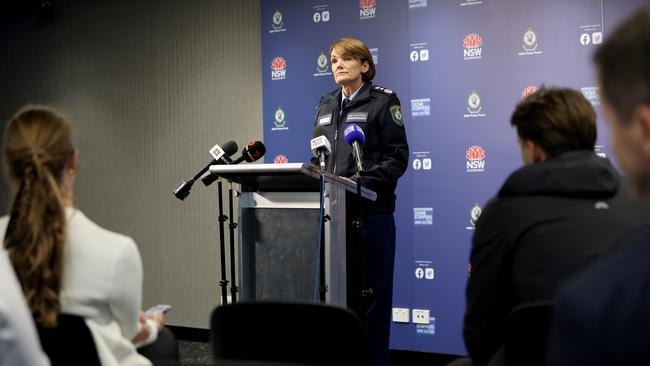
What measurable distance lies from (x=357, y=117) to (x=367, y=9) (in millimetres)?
1432

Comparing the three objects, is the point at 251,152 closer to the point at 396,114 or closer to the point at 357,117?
the point at 357,117

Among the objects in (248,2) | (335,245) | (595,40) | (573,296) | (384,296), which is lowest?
(384,296)

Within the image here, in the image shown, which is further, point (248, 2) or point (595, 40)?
point (248, 2)

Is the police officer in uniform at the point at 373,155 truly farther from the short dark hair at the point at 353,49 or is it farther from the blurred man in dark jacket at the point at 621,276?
the blurred man in dark jacket at the point at 621,276

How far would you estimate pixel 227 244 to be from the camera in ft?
16.7

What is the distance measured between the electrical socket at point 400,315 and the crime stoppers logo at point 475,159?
103cm

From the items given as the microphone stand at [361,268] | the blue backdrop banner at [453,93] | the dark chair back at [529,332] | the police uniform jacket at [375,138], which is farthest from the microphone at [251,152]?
the dark chair back at [529,332]

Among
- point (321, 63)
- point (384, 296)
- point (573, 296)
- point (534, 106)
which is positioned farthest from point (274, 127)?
point (573, 296)

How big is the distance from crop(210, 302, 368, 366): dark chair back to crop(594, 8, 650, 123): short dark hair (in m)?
0.90

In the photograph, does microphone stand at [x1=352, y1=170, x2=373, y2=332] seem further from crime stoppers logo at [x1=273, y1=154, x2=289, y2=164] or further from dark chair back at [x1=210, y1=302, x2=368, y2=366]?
crime stoppers logo at [x1=273, y1=154, x2=289, y2=164]

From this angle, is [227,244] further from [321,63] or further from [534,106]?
[534,106]

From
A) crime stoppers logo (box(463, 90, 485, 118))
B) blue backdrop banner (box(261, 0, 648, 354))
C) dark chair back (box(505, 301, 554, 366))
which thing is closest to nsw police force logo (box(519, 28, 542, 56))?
blue backdrop banner (box(261, 0, 648, 354))

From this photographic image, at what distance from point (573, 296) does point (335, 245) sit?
2143mm

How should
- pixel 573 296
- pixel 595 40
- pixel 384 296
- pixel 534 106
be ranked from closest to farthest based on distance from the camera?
1. pixel 573 296
2. pixel 534 106
3. pixel 384 296
4. pixel 595 40
